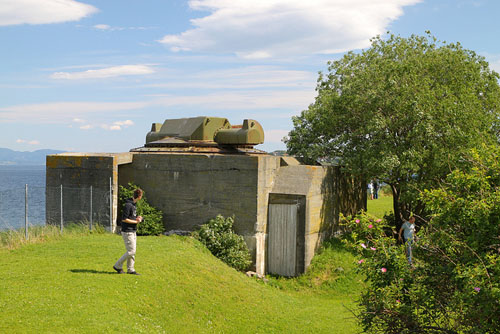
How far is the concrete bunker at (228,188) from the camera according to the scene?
1803 centimetres

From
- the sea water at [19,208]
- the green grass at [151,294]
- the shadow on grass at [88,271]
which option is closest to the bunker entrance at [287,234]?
the green grass at [151,294]

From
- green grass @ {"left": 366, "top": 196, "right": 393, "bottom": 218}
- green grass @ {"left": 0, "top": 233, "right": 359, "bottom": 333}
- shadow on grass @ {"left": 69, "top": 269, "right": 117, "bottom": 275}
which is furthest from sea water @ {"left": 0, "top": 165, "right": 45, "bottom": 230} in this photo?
green grass @ {"left": 366, "top": 196, "right": 393, "bottom": 218}

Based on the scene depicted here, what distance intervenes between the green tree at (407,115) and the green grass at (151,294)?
5341 mm

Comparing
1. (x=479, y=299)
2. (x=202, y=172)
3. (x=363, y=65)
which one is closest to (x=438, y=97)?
(x=363, y=65)

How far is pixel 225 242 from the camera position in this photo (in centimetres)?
1741

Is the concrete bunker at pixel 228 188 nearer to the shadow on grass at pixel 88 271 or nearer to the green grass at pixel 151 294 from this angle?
the green grass at pixel 151 294

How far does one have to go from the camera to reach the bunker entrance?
1844 centimetres

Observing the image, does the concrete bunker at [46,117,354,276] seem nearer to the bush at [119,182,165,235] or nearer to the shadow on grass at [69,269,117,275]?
the bush at [119,182,165,235]

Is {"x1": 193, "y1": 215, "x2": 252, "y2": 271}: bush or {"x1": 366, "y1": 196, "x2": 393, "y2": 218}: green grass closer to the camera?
{"x1": 193, "y1": 215, "x2": 252, "y2": 271}: bush

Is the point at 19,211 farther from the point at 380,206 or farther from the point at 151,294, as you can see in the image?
the point at 151,294

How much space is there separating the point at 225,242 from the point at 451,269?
10.5m

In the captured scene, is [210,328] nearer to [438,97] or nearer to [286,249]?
[286,249]

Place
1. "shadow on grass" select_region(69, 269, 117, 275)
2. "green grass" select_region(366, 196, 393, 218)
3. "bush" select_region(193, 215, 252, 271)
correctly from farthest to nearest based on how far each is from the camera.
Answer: "green grass" select_region(366, 196, 393, 218), "bush" select_region(193, 215, 252, 271), "shadow on grass" select_region(69, 269, 117, 275)

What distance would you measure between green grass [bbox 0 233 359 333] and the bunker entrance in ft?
2.11
